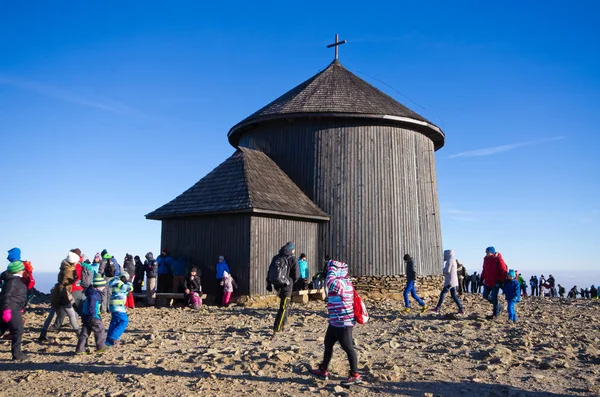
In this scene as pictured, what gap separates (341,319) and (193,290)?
10165mm

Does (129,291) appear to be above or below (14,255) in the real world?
below

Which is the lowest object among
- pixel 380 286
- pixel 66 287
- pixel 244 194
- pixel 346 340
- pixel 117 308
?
pixel 346 340

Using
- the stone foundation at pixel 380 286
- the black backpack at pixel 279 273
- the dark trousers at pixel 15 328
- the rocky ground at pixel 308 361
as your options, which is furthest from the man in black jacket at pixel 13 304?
the stone foundation at pixel 380 286

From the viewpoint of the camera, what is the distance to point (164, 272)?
58.6 feet

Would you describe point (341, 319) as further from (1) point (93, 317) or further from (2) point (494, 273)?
(2) point (494, 273)

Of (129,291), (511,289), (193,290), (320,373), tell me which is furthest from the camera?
(193,290)

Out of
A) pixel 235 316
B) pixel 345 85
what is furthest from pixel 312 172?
pixel 235 316

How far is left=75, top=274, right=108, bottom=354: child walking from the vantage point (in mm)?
8695

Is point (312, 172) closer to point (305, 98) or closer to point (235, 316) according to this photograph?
point (305, 98)

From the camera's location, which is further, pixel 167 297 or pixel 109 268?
pixel 167 297

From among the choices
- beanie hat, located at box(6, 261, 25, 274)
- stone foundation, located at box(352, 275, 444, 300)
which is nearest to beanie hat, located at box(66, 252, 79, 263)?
beanie hat, located at box(6, 261, 25, 274)

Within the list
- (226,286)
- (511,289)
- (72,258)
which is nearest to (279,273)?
(72,258)

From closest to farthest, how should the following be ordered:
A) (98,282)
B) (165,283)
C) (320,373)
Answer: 1. (320,373)
2. (98,282)
3. (165,283)

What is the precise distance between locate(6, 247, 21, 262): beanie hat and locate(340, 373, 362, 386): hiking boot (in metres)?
6.05
